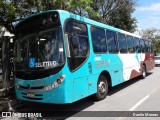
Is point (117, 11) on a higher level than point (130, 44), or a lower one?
higher

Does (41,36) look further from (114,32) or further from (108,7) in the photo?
(108,7)

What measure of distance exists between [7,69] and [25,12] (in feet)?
9.31

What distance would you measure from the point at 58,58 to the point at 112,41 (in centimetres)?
410

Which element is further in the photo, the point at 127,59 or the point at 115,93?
the point at 127,59

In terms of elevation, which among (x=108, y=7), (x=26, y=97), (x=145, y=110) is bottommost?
(x=145, y=110)

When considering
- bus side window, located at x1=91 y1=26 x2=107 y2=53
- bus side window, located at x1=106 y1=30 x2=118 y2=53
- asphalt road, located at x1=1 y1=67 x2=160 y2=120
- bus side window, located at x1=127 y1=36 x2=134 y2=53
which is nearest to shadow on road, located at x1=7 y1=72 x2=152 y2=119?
asphalt road, located at x1=1 y1=67 x2=160 y2=120

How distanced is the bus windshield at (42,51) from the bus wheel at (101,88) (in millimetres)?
2576

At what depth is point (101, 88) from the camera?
859cm

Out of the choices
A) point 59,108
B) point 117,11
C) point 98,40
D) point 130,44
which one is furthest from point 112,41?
point 117,11

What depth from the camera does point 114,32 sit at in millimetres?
10234

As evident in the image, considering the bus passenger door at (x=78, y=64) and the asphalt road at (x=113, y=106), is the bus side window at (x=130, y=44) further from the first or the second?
the bus passenger door at (x=78, y=64)

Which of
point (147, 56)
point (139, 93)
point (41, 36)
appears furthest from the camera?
point (147, 56)

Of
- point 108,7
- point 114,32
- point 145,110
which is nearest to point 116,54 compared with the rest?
point 114,32

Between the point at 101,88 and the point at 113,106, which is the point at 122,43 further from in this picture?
the point at 113,106
